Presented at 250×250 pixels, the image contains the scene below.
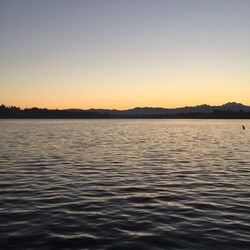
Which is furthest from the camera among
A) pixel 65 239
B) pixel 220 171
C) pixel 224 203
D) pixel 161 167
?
pixel 161 167

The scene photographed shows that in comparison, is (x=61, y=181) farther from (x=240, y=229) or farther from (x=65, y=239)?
(x=240, y=229)

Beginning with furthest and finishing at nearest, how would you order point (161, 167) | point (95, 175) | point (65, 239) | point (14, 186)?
point (161, 167), point (95, 175), point (14, 186), point (65, 239)

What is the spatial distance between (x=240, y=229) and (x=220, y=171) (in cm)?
1665

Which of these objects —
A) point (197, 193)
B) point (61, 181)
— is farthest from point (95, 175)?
point (197, 193)

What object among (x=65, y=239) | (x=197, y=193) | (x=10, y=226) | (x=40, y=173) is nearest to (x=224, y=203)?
(x=197, y=193)

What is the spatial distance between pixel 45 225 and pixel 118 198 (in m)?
6.32

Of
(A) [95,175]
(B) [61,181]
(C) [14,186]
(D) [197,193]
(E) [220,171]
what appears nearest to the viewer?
(D) [197,193]

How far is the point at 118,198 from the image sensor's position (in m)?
20.5

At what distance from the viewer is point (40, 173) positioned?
A: 95.8 ft

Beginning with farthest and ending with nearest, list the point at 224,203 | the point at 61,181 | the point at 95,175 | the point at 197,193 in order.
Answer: the point at 95,175 → the point at 61,181 → the point at 197,193 → the point at 224,203

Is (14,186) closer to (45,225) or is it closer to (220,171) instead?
(45,225)

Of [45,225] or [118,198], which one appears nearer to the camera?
[45,225]

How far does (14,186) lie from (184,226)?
1359cm

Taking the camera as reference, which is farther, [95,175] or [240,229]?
[95,175]
